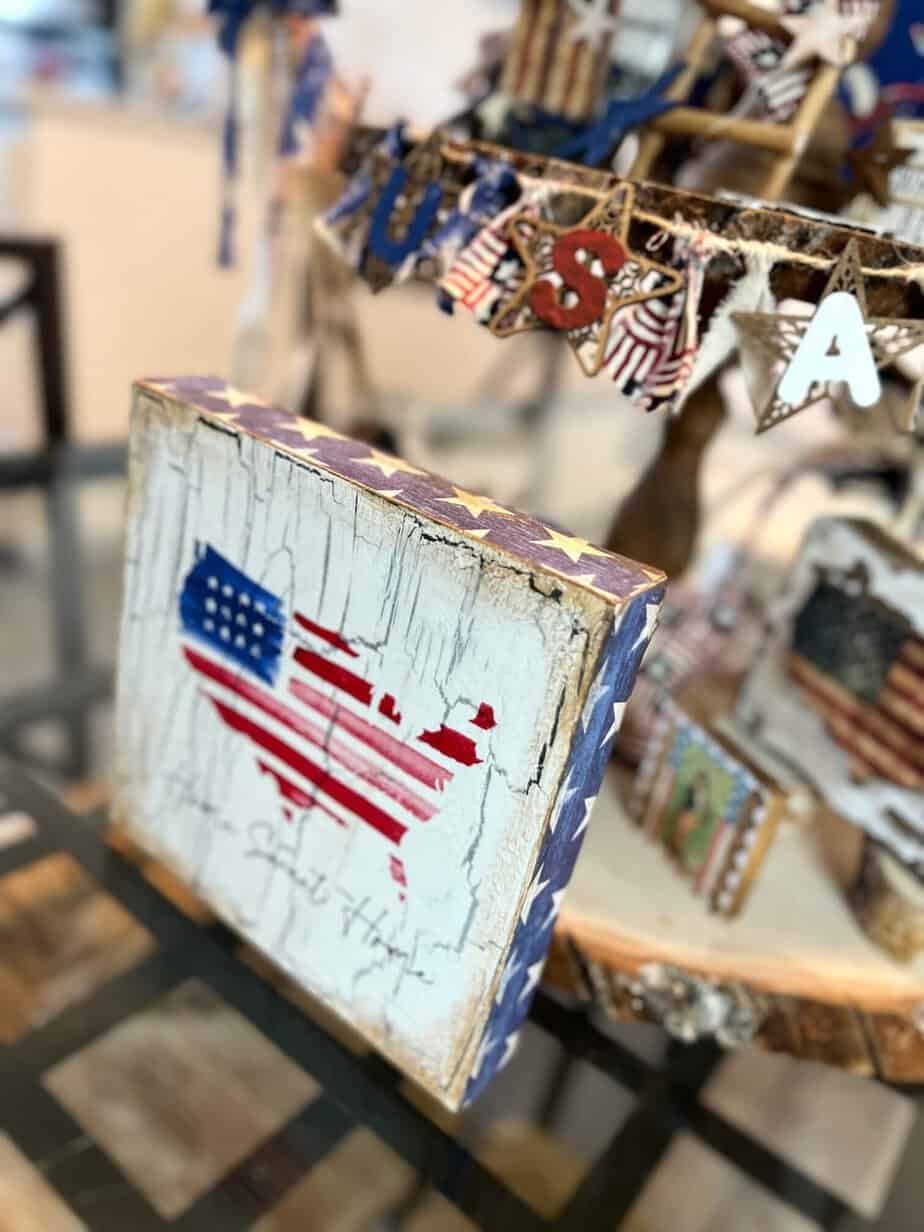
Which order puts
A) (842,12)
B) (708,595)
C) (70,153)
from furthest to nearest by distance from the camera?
(70,153) → (708,595) → (842,12)

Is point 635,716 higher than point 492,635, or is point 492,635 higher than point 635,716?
point 492,635

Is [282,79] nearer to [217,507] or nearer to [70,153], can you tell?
[217,507]

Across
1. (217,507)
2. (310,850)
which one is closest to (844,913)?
(310,850)

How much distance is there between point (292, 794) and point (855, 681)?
344mm

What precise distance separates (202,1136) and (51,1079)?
3.2 inches

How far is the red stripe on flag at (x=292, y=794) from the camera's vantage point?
0.45m

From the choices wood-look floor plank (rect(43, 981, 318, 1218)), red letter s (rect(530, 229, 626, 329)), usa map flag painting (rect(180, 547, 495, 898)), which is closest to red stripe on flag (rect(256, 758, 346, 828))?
usa map flag painting (rect(180, 547, 495, 898))

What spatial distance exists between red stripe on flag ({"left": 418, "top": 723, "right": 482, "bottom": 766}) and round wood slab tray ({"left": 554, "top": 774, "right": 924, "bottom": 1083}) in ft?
0.58

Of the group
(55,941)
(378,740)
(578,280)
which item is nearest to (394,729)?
(378,740)

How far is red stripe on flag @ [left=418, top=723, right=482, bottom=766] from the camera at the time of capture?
1.23ft

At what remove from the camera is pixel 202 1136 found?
1.57 ft

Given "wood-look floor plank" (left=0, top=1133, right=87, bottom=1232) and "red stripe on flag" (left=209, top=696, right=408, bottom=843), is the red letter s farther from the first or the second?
"wood-look floor plank" (left=0, top=1133, right=87, bottom=1232)

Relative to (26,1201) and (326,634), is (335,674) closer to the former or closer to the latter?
(326,634)

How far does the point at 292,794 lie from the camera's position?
1.51 feet
